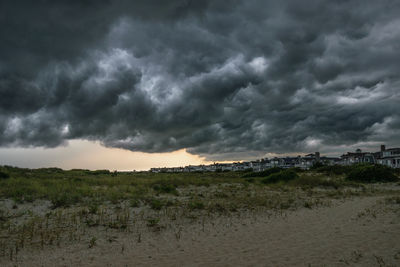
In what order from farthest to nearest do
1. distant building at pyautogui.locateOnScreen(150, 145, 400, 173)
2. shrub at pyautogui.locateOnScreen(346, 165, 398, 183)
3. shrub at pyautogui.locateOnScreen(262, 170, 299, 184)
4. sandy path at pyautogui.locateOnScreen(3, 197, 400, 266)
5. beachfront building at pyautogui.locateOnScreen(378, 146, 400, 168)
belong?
distant building at pyautogui.locateOnScreen(150, 145, 400, 173)
beachfront building at pyautogui.locateOnScreen(378, 146, 400, 168)
shrub at pyautogui.locateOnScreen(262, 170, 299, 184)
shrub at pyautogui.locateOnScreen(346, 165, 398, 183)
sandy path at pyautogui.locateOnScreen(3, 197, 400, 266)

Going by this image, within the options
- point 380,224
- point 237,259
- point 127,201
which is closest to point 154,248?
point 237,259

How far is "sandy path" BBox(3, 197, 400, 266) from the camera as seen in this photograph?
7438 millimetres

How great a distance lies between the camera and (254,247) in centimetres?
880

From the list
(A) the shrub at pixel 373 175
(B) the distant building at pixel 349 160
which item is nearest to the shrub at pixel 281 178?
(A) the shrub at pixel 373 175

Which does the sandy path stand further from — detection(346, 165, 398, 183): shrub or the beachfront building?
the beachfront building

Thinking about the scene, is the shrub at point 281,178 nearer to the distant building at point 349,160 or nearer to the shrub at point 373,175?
the shrub at point 373,175

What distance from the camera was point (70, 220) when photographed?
39.0ft

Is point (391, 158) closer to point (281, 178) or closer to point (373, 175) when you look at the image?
point (373, 175)

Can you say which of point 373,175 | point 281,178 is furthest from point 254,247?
point 373,175

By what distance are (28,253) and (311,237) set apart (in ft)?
33.3

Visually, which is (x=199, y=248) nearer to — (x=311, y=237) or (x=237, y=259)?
(x=237, y=259)

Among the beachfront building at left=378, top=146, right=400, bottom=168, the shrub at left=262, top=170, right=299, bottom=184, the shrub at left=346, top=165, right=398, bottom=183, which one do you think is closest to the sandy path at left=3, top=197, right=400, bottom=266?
the shrub at left=262, top=170, right=299, bottom=184

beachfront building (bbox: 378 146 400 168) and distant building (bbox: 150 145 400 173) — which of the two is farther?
distant building (bbox: 150 145 400 173)

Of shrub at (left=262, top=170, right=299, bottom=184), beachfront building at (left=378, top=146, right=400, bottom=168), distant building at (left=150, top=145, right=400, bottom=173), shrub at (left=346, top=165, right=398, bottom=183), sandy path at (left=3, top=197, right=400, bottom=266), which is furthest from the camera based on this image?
distant building at (left=150, top=145, right=400, bottom=173)
